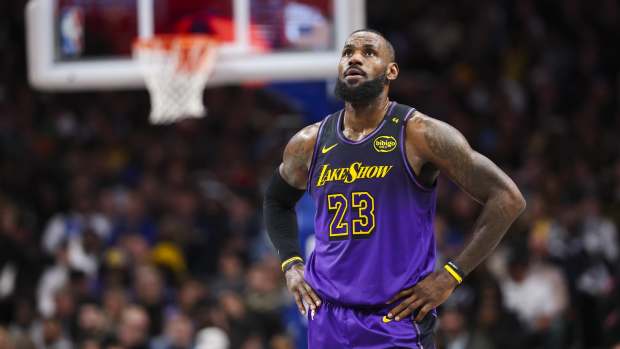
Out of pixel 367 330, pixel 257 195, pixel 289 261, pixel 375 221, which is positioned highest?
pixel 375 221

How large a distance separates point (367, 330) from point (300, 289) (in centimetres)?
48

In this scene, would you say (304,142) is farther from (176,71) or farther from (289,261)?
(176,71)

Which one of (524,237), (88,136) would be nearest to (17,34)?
(88,136)

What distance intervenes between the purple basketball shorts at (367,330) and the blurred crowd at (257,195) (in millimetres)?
4635

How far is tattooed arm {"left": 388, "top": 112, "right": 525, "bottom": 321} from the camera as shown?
533 centimetres

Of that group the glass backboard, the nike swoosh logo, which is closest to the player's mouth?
the nike swoosh logo

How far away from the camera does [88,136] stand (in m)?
16.0

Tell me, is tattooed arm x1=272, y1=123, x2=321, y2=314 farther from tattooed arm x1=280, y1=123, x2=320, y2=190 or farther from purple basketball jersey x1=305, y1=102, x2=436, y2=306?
purple basketball jersey x1=305, y1=102, x2=436, y2=306

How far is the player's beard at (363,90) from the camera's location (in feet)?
18.1

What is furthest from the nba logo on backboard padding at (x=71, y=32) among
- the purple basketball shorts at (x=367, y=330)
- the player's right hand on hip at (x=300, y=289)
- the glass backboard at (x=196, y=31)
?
the purple basketball shorts at (x=367, y=330)

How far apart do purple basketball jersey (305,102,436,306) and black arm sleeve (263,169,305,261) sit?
49cm

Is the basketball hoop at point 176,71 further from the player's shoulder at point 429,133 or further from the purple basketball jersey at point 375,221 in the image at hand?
the player's shoulder at point 429,133

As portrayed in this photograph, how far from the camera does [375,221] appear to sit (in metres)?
5.45

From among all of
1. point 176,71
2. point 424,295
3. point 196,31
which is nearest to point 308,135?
point 424,295
